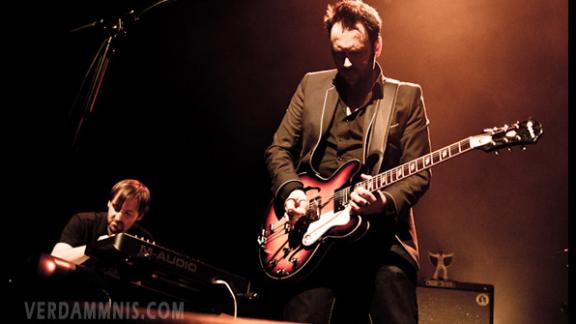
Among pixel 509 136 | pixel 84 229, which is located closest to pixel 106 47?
pixel 84 229

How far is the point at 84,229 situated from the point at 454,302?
2.18 m

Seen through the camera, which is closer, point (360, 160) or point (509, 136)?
point (509, 136)

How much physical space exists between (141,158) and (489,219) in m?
2.46

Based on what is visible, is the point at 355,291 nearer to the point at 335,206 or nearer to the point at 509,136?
the point at 335,206

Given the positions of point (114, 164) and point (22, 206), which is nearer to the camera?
point (22, 206)

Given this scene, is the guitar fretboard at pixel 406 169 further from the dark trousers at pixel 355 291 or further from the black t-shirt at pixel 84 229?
the black t-shirt at pixel 84 229

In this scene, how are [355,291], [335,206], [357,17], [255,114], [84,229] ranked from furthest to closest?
[255,114] < [84,229] < [357,17] < [335,206] < [355,291]

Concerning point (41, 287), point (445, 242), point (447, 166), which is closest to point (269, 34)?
point (447, 166)

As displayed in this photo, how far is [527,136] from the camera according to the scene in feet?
7.40

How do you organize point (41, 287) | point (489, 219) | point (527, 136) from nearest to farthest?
1. point (41, 287)
2. point (527, 136)
3. point (489, 219)

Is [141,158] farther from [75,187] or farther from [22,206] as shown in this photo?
[22,206]

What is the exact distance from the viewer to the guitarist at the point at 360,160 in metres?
2.20

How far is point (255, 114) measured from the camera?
3.95m

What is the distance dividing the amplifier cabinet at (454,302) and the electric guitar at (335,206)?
44.2 inches
